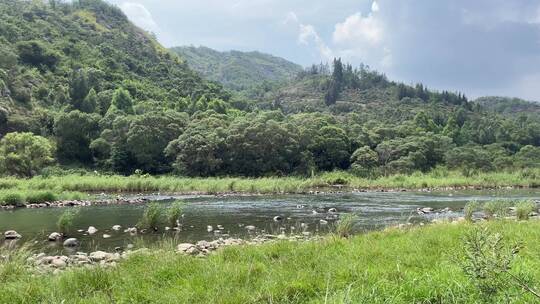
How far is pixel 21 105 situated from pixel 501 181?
75.3 m

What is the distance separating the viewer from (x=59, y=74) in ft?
332

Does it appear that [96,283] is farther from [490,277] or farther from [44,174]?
[44,174]

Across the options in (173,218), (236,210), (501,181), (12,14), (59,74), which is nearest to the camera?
(173,218)

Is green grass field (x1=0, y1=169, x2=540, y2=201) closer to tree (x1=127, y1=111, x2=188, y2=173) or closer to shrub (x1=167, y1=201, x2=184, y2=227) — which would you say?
tree (x1=127, y1=111, x2=188, y2=173)

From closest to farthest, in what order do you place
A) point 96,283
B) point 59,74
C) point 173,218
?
point 96,283 → point 173,218 → point 59,74

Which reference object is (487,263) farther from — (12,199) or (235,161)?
(235,161)

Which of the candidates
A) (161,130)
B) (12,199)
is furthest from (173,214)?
(161,130)

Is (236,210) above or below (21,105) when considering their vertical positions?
below

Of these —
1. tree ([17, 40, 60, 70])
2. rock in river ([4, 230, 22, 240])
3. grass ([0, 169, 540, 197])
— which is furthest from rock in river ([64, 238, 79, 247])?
tree ([17, 40, 60, 70])

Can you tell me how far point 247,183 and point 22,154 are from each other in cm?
2648

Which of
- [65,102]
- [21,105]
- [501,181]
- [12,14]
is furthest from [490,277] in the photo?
[12,14]

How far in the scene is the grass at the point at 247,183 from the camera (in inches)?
1689

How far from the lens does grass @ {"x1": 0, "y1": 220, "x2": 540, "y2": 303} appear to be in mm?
6152

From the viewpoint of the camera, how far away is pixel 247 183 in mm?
48062
